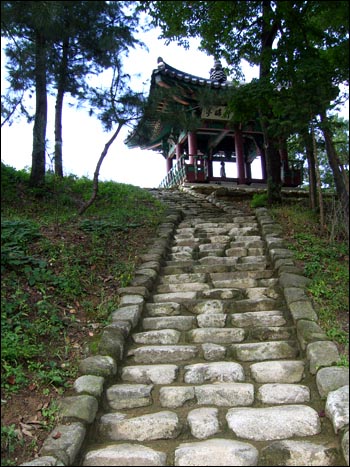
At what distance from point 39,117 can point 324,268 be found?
5856mm

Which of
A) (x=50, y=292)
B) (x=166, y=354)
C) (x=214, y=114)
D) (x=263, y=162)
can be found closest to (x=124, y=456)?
(x=166, y=354)

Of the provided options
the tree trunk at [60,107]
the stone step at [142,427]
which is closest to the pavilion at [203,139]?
the tree trunk at [60,107]

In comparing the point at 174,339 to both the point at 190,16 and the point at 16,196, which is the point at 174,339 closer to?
the point at 16,196

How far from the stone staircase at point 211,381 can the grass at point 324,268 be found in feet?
0.41

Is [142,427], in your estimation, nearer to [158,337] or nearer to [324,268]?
[158,337]

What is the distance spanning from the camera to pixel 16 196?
7.71 m

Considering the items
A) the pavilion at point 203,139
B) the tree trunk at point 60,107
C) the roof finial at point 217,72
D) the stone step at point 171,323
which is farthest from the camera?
the roof finial at point 217,72

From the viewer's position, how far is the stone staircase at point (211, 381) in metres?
2.43

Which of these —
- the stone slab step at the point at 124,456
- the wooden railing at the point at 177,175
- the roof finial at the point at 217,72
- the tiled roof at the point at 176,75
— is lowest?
the stone slab step at the point at 124,456

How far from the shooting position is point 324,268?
14.9 ft

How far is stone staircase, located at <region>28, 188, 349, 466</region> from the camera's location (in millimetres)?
2434

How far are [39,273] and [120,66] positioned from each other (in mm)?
3867

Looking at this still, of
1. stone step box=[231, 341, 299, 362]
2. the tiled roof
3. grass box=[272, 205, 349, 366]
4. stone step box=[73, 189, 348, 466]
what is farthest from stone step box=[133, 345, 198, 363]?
the tiled roof

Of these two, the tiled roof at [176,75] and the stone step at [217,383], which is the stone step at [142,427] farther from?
the tiled roof at [176,75]
